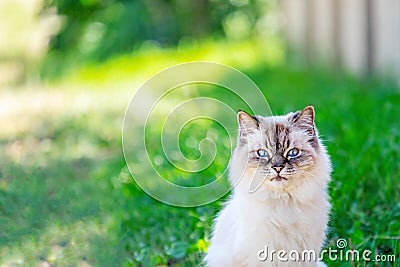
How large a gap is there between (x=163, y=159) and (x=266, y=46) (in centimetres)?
598

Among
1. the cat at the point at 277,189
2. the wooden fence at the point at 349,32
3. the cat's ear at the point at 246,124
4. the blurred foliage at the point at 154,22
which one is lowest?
the cat at the point at 277,189

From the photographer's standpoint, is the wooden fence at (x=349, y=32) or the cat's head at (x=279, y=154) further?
the wooden fence at (x=349, y=32)

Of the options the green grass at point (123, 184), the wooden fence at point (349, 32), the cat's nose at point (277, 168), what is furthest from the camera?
the wooden fence at point (349, 32)

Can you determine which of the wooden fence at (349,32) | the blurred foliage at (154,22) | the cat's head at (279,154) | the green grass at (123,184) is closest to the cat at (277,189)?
the cat's head at (279,154)

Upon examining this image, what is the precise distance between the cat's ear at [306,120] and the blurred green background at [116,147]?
76cm

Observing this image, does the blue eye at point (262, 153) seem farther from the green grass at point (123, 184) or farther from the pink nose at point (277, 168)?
the green grass at point (123, 184)

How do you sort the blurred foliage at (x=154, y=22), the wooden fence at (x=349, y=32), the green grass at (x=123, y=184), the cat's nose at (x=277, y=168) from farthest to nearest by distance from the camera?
1. the blurred foliage at (x=154, y=22)
2. the wooden fence at (x=349, y=32)
3. the green grass at (x=123, y=184)
4. the cat's nose at (x=277, y=168)

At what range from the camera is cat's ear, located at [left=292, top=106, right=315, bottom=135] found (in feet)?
7.97

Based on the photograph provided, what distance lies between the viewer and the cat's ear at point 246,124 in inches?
95.7

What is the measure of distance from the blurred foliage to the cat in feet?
32.7

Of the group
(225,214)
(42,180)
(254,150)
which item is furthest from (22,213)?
(254,150)

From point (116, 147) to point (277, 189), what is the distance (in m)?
3.43

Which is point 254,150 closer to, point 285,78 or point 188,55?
point 285,78

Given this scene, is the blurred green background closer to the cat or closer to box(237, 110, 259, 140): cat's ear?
the cat
